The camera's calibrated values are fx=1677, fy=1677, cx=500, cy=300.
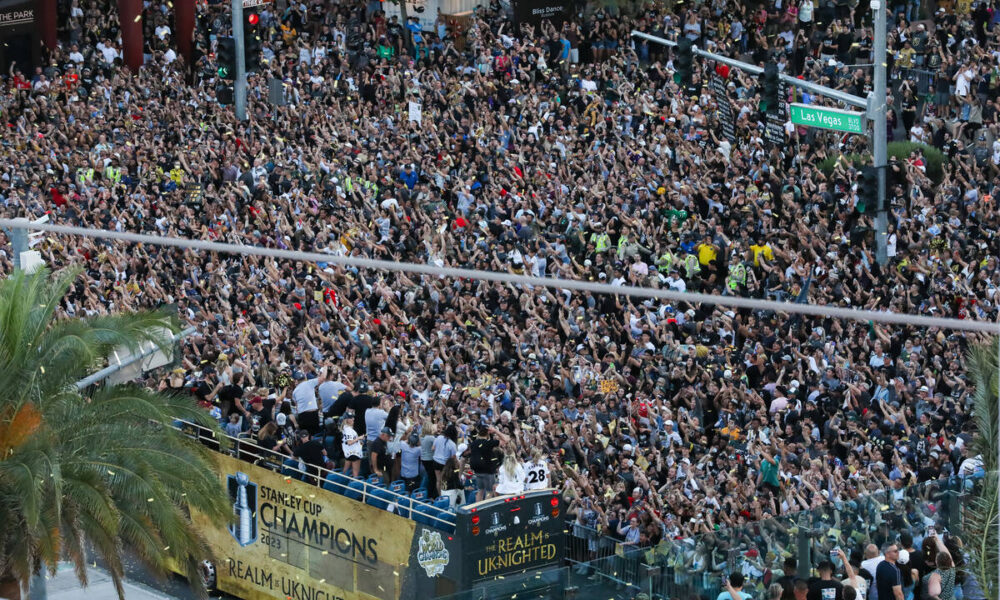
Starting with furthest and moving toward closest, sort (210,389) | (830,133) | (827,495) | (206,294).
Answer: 1. (830,133)
2. (206,294)
3. (210,389)
4. (827,495)

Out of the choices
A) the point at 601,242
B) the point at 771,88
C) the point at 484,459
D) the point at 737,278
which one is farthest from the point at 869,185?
the point at 484,459

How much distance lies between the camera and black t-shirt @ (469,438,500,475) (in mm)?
19688

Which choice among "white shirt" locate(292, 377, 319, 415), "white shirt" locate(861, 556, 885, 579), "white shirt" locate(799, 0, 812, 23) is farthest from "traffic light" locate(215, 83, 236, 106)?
"white shirt" locate(861, 556, 885, 579)

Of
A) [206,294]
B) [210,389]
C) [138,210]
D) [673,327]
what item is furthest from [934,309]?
[138,210]

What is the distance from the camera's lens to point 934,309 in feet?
76.8

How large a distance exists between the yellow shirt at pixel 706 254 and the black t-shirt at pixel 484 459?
25.2 ft

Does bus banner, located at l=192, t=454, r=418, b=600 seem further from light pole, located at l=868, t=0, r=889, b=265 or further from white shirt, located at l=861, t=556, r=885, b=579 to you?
light pole, located at l=868, t=0, r=889, b=265

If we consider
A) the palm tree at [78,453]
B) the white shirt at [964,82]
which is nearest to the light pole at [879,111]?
the white shirt at [964,82]

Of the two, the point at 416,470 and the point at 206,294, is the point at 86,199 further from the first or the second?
the point at 416,470

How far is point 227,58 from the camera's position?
116 feet

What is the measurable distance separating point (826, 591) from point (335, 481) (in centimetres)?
727

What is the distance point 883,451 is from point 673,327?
205 inches

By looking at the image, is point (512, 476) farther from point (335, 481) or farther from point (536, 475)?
point (335, 481)

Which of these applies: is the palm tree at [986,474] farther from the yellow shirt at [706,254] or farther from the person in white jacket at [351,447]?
the yellow shirt at [706,254]
